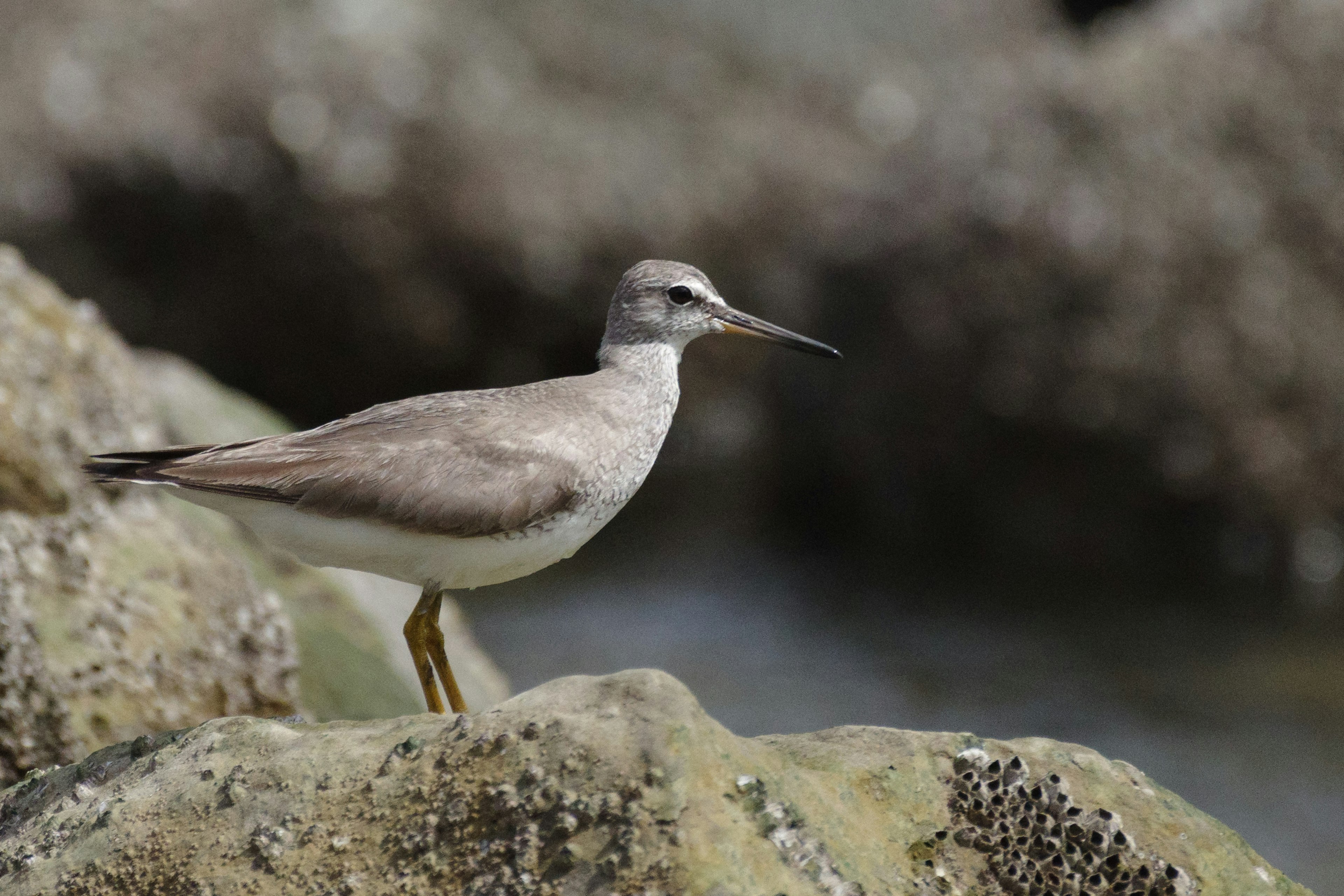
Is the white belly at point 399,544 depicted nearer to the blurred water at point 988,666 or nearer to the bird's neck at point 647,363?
the bird's neck at point 647,363

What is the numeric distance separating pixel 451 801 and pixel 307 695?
3572 millimetres

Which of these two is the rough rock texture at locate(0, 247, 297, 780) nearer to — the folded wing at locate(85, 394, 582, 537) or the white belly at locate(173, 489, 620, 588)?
the folded wing at locate(85, 394, 582, 537)

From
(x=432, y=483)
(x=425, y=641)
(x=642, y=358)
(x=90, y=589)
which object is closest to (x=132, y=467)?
(x=90, y=589)

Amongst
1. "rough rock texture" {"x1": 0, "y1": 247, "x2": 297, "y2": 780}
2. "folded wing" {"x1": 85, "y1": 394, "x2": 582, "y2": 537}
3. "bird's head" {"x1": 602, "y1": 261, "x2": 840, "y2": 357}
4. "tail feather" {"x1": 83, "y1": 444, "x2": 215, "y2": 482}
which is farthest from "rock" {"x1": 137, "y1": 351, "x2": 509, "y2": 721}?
"bird's head" {"x1": 602, "y1": 261, "x2": 840, "y2": 357}

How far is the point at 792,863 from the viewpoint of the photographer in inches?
154

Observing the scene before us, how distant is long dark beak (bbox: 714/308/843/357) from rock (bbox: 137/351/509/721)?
7.45 ft

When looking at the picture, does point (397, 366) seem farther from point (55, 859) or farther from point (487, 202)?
point (55, 859)

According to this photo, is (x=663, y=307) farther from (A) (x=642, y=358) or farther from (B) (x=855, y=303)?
(B) (x=855, y=303)

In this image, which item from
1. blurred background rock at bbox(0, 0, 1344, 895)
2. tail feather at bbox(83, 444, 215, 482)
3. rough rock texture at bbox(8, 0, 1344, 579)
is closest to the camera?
tail feather at bbox(83, 444, 215, 482)

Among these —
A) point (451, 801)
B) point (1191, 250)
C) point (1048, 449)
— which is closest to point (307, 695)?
point (451, 801)

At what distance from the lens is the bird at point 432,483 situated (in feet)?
19.2

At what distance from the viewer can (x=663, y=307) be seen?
7.12 m

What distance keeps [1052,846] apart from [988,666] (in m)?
8.72

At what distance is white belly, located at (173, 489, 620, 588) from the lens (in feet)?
19.3
